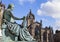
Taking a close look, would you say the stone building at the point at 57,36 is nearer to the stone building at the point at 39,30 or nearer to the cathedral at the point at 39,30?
the cathedral at the point at 39,30

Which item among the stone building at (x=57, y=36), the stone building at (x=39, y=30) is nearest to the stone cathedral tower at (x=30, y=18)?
the stone building at (x=39, y=30)

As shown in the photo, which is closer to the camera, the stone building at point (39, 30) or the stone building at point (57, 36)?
Result: the stone building at point (39, 30)

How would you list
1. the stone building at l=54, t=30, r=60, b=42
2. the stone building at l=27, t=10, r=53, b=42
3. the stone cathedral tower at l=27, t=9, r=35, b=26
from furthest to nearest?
the stone building at l=54, t=30, r=60, b=42 < the stone cathedral tower at l=27, t=9, r=35, b=26 < the stone building at l=27, t=10, r=53, b=42

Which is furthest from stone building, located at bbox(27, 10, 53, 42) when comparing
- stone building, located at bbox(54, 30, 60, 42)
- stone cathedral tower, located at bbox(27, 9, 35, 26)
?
stone building, located at bbox(54, 30, 60, 42)

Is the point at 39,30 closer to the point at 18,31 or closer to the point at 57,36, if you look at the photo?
the point at 57,36

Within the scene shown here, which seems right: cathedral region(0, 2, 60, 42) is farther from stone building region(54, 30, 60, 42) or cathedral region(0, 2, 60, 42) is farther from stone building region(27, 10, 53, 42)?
stone building region(54, 30, 60, 42)

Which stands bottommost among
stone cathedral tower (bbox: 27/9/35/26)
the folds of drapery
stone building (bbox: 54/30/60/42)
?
stone building (bbox: 54/30/60/42)

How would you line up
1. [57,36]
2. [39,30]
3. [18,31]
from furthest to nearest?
[57,36] → [39,30] → [18,31]

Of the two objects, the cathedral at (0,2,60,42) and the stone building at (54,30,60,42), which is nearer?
the cathedral at (0,2,60,42)

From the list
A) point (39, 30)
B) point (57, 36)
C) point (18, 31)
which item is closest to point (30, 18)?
point (39, 30)

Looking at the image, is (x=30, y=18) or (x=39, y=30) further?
(x=30, y=18)

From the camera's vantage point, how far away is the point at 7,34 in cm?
1309

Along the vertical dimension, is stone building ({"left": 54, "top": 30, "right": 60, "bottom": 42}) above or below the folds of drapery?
below

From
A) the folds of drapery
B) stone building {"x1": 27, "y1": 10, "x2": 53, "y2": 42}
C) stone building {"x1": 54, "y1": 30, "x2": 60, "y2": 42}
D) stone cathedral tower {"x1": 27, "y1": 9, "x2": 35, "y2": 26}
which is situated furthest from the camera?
stone building {"x1": 54, "y1": 30, "x2": 60, "y2": 42}
